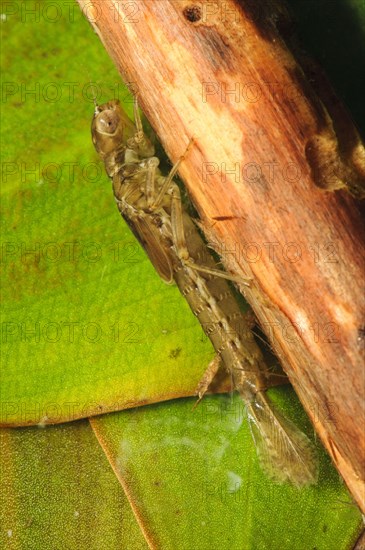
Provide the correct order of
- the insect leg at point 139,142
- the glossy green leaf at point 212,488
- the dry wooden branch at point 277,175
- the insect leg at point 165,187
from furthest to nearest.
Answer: the insect leg at point 139,142, the glossy green leaf at point 212,488, the insect leg at point 165,187, the dry wooden branch at point 277,175

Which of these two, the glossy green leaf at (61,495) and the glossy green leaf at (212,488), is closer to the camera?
the glossy green leaf at (212,488)

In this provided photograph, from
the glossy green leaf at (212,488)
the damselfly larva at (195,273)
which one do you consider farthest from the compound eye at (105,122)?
the glossy green leaf at (212,488)

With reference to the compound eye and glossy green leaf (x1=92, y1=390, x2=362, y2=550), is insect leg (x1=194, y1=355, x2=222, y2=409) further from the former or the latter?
the compound eye

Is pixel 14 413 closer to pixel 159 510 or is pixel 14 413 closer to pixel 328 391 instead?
pixel 159 510

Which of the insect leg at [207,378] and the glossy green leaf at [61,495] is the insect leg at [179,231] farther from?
the glossy green leaf at [61,495]

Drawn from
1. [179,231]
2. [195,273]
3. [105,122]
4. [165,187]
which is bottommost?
[195,273]

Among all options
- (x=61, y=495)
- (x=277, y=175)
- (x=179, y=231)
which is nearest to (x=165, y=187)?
(x=179, y=231)

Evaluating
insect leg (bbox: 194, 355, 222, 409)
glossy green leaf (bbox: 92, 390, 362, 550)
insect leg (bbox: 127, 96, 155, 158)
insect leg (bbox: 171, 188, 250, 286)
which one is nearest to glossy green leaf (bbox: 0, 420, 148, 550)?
glossy green leaf (bbox: 92, 390, 362, 550)

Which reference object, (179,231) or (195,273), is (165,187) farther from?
(195,273)
